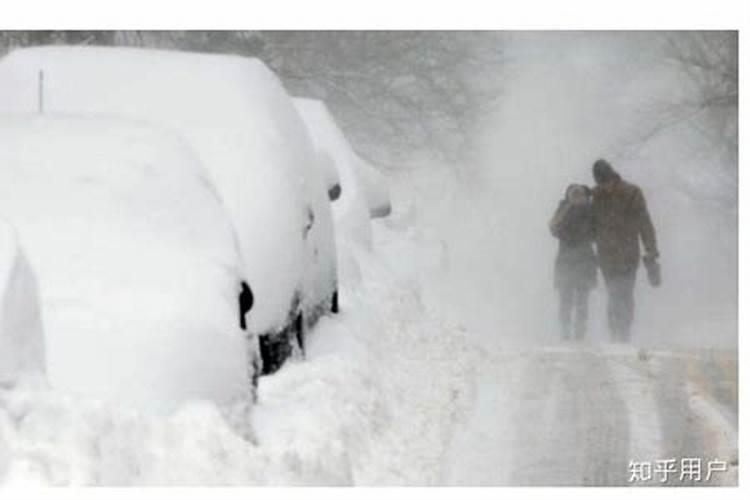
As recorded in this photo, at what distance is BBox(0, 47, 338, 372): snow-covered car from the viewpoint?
10.4 metres

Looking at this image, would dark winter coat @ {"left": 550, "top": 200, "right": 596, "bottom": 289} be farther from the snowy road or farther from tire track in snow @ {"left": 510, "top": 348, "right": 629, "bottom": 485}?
tire track in snow @ {"left": 510, "top": 348, "right": 629, "bottom": 485}

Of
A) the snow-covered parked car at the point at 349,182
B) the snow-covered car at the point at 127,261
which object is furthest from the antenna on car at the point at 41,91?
the snow-covered parked car at the point at 349,182

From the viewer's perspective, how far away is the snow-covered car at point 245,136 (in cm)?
1038

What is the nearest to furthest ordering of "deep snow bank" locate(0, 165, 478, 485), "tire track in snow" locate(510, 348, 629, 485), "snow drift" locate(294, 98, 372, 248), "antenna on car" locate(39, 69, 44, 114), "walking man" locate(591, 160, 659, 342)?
"deep snow bank" locate(0, 165, 478, 485) < "tire track in snow" locate(510, 348, 629, 485) < "antenna on car" locate(39, 69, 44, 114) < "snow drift" locate(294, 98, 372, 248) < "walking man" locate(591, 160, 659, 342)

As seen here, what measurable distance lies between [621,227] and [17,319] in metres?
9.74

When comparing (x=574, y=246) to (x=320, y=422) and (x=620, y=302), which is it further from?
(x=320, y=422)

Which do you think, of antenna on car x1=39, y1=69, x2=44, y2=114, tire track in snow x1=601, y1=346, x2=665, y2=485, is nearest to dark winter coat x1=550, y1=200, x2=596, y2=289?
tire track in snow x1=601, y1=346, x2=665, y2=485

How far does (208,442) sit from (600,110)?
14.2 meters

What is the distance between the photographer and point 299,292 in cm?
1089

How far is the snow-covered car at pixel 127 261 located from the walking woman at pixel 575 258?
6758mm

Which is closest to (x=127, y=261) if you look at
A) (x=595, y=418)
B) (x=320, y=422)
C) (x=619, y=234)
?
(x=320, y=422)

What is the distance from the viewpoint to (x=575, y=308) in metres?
16.7

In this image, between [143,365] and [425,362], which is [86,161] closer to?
[143,365]

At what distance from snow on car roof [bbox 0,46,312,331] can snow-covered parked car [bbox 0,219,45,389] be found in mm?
2774
